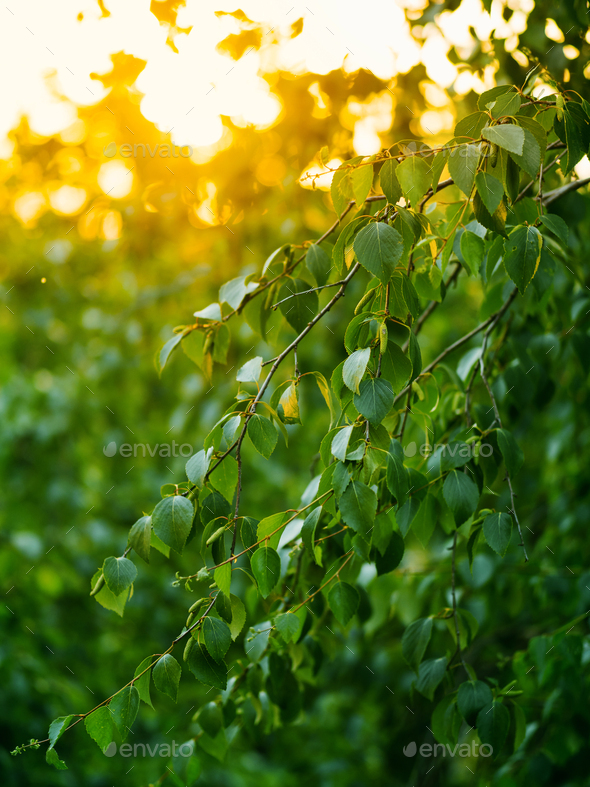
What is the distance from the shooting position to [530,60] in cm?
119

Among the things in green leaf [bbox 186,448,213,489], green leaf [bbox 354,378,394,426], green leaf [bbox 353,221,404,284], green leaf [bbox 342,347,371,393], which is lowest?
green leaf [bbox 186,448,213,489]

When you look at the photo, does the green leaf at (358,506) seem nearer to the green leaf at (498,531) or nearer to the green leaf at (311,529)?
the green leaf at (311,529)

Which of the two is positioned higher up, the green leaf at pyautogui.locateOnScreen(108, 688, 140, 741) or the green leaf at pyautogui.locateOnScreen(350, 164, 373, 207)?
the green leaf at pyautogui.locateOnScreen(350, 164, 373, 207)

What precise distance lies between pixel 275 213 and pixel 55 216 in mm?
1167

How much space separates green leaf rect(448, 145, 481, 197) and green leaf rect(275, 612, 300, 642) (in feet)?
1.58

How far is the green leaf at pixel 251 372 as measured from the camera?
67cm

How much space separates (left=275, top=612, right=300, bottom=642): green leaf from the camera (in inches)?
26.5

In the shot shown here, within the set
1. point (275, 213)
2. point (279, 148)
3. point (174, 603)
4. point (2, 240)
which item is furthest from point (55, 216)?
point (174, 603)

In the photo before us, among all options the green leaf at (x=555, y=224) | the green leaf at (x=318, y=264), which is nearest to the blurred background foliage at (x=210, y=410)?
the green leaf at (x=318, y=264)

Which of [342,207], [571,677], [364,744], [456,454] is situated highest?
[342,207]

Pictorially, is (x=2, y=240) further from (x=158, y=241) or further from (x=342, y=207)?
(x=342, y=207)

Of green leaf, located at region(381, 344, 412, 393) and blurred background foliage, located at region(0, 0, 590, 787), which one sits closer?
green leaf, located at region(381, 344, 412, 393)

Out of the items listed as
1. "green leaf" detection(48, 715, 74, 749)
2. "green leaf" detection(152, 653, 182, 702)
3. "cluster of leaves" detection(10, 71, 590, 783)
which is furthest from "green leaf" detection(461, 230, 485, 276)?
"green leaf" detection(48, 715, 74, 749)

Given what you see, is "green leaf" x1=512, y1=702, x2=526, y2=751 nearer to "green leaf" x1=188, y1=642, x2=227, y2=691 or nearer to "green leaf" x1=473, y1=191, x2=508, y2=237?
"green leaf" x1=188, y1=642, x2=227, y2=691
